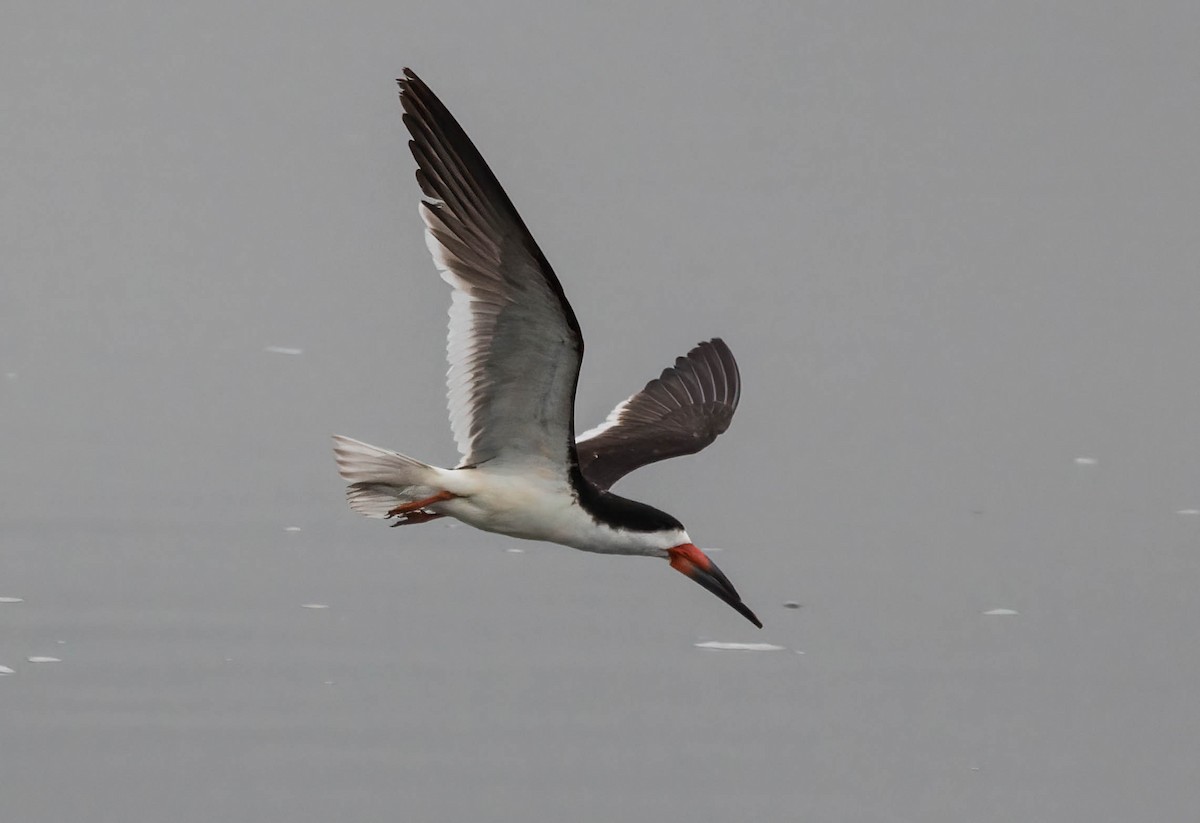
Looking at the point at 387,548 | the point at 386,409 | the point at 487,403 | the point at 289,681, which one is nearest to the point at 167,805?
the point at 289,681

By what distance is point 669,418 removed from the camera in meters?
8.66

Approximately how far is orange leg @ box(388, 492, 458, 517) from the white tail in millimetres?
27

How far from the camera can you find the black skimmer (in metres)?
6.09

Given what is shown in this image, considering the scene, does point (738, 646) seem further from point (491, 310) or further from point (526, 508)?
point (491, 310)

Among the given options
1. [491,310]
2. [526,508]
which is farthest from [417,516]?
[491,310]

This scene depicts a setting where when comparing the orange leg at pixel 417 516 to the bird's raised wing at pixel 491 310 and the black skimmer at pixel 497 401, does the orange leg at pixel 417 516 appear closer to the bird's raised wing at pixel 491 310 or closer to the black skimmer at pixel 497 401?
the black skimmer at pixel 497 401

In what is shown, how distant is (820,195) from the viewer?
12.7 meters

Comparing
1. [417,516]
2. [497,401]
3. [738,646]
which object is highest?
[497,401]

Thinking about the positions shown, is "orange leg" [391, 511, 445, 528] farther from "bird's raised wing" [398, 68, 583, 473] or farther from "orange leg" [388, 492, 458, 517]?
"bird's raised wing" [398, 68, 583, 473]

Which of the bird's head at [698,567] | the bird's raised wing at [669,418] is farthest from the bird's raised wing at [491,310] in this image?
the bird's raised wing at [669,418]

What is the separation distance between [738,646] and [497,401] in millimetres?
1676

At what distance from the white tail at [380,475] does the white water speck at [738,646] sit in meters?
1.45

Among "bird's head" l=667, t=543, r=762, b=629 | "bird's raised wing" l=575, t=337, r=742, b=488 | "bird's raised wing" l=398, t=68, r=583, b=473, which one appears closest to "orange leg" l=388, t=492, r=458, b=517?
"bird's raised wing" l=398, t=68, r=583, b=473

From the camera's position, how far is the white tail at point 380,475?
6.66 meters
